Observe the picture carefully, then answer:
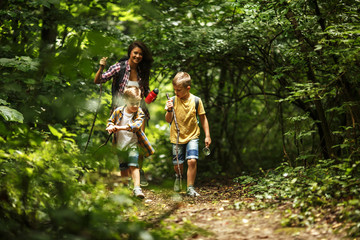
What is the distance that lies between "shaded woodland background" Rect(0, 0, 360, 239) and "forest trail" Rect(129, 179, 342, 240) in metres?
0.32

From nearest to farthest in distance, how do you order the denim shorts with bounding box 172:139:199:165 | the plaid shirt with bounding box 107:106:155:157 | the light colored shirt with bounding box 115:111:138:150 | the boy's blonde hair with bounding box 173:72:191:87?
the plaid shirt with bounding box 107:106:155:157, the light colored shirt with bounding box 115:111:138:150, the denim shorts with bounding box 172:139:199:165, the boy's blonde hair with bounding box 173:72:191:87

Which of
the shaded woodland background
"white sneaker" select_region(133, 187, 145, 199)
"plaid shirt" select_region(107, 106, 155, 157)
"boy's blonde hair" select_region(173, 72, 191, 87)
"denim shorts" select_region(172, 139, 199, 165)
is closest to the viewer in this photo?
the shaded woodland background

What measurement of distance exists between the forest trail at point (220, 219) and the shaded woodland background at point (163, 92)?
323 mm

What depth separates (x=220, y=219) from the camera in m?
3.62

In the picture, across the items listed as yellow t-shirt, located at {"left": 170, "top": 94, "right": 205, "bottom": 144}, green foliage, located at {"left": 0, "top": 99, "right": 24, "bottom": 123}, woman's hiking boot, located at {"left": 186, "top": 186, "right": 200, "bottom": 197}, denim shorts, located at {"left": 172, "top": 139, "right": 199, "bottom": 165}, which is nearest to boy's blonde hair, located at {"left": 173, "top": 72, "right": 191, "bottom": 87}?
yellow t-shirt, located at {"left": 170, "top": 94, "right": 205, "bottom": 144}

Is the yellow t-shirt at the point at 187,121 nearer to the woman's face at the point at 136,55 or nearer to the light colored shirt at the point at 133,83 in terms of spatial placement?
the light colored shirt at the point at 133,83

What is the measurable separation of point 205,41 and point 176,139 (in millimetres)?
2169

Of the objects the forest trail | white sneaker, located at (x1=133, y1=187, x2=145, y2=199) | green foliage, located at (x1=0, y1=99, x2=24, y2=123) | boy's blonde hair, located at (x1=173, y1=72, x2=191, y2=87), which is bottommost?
the forest trail

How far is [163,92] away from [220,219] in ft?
17.3

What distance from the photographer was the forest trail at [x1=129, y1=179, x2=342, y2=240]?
9.98 feet

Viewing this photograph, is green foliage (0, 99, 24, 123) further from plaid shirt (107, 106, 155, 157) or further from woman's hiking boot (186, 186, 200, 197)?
woman's hiking boot (186, 186, 200, 197)

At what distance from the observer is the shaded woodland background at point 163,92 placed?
1.90 m

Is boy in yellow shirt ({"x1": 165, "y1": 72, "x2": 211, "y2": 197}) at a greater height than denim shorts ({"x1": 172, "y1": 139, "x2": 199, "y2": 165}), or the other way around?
boy in yellow shirt ({"x1": 165, "y1": 72, "x2": 211, "y2": 197})

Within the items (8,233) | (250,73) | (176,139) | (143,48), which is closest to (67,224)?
(8,233)
